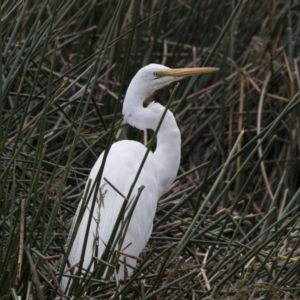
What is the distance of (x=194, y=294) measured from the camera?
69.5 inches

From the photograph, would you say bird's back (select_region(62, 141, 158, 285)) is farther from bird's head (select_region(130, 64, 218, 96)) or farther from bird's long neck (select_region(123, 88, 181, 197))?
bird's head (select_region(130, 64, 218, 96))

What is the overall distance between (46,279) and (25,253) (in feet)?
0.23

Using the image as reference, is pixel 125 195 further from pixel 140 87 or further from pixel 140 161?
pixel 140 87

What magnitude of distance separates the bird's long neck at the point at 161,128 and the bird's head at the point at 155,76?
1.2 inches

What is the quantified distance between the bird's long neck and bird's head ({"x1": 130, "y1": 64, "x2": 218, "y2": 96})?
3 centimetres

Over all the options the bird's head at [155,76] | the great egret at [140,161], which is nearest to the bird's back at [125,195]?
the great egret at [140,161]

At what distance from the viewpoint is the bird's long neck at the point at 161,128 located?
8.26ft

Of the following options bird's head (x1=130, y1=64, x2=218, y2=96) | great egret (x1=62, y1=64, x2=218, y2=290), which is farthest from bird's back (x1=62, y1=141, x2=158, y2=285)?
bird's head (x1=130, y1=64, x2=218, y2=96)

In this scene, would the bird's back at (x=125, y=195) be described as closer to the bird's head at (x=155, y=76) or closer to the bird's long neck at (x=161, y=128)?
the bird's long neck at (x=161, y=128)

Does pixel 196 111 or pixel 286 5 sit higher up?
pixel 286 5

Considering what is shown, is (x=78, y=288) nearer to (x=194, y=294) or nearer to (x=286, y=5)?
(x=194, y=294)

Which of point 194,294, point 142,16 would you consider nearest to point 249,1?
point 142,16

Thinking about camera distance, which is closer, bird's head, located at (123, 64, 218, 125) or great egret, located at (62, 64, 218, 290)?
great egret, located at (62, 64, 218, 290)

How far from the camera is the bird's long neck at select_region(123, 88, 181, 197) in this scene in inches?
99.1
